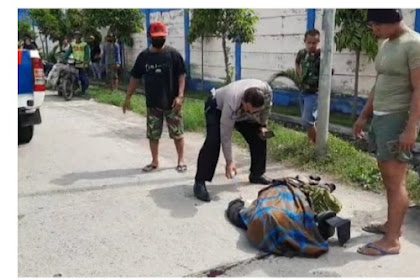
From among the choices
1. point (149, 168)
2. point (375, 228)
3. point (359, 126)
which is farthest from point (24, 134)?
point (375, 228)

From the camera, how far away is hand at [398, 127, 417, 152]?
2.94 meters

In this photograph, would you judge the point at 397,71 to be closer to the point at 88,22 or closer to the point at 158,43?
the point at 158,43

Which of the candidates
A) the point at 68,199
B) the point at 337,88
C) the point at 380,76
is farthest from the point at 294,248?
the point at 337,88

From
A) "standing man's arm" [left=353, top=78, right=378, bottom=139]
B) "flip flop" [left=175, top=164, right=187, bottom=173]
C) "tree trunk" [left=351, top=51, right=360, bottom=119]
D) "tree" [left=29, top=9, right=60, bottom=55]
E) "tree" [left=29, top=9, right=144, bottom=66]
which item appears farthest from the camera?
"tree" [left=29, top=9, right=60, bottom=55]

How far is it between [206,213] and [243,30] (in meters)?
4.82

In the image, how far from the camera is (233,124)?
13.1ft

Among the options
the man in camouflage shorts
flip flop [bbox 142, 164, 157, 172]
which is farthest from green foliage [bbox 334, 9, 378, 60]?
flip flop [bbox 142, 164, 157, 172]

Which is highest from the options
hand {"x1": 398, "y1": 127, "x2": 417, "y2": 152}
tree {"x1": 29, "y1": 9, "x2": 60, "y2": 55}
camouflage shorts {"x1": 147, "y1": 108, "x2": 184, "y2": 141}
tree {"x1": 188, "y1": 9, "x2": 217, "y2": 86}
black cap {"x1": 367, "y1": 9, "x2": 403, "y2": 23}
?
tree {"x1": 29, "y1": 9, "x2": 60, "y2": 55}

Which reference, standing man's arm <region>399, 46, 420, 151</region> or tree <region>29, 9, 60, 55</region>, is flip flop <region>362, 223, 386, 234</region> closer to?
standing man's arm <region>399, 46, 420, 151</region>

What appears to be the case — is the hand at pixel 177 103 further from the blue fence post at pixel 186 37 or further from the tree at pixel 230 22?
the blue fence post at pixel 186 37

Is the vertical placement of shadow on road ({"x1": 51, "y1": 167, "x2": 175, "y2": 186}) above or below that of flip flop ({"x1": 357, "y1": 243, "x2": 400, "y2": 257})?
above

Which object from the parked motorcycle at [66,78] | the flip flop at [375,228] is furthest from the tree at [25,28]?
the flip flop at [375,228]

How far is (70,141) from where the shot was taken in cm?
674

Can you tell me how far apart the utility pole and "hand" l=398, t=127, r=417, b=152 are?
222cm
